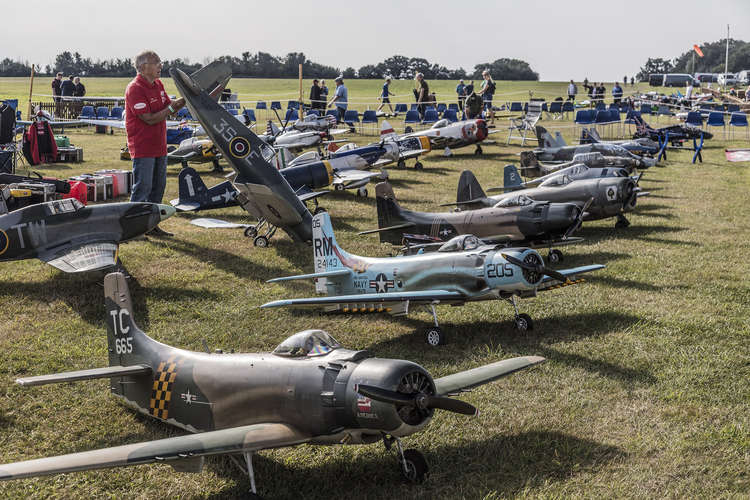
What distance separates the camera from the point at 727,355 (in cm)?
695

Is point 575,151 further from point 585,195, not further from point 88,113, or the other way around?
point 88,113

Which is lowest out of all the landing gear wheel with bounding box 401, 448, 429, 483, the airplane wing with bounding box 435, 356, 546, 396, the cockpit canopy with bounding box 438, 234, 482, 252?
the landing gear wheel with bounding box 401, 448, 429, 483

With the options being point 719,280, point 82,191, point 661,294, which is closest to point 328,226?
point 661,294

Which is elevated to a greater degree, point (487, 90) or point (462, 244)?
point (487, 90)

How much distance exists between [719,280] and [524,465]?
19.7ft

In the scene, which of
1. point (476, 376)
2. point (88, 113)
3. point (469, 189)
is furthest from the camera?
point (88, 113)

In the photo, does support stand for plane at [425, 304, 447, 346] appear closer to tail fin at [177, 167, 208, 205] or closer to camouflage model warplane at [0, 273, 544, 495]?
camouflage model warplane at [0, 273, 544, 495]

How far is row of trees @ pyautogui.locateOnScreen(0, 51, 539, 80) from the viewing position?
9406cm

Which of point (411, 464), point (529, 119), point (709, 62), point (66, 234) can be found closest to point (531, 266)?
point (411, 464)

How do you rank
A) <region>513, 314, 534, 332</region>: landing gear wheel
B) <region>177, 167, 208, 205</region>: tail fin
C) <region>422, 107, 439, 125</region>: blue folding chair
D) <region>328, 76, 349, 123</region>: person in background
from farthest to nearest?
<region>422, 107, 439, 125</region>: blue folding chair, <region>328, 76, 349, 123</region>: person in background, <region>177, 167, 208, 205</region>: tail fin, <region>513, 314, 534, 332</region>: landing gear wheel

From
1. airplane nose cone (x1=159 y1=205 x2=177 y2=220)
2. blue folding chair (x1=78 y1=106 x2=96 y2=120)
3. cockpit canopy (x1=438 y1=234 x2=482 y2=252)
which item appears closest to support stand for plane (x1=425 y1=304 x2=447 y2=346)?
cockpit canopy (x1=438 y1=234 x2=482 y2=252)

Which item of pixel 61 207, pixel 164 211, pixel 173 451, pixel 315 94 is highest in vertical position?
pixel 315 94

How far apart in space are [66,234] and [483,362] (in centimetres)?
567

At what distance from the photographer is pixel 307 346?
197 inches
